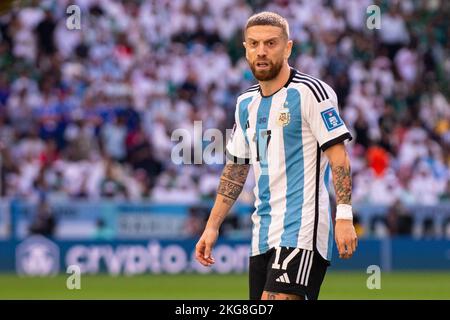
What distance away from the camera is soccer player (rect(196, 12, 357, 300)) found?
6938 mm

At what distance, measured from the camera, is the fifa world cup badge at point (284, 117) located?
709 cm

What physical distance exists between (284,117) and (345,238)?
0.88 meters

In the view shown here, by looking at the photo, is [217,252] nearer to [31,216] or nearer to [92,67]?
[31,216]

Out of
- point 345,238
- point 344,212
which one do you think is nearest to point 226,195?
point 344,212

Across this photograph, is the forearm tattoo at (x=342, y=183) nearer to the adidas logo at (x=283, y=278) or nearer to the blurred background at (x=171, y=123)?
the adidas logo at (x=283, y=278)

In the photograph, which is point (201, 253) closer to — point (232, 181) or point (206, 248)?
point (206, 248)

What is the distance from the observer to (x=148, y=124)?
23438 millimetres

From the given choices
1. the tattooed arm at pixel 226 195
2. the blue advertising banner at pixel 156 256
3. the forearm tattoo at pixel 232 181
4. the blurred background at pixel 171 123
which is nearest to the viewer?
the tattooed arm at pixel 226 195

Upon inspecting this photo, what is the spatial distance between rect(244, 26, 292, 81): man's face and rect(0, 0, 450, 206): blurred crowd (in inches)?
568

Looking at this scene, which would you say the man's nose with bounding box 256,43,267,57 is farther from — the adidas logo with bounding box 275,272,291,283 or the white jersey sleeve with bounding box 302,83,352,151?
the adidas logo with bounding box 275,272,291,283

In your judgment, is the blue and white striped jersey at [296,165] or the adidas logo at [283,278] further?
the blue and white striped jersey at [296,165]

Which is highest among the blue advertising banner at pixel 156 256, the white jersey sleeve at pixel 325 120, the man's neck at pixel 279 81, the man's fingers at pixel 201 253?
the man's neck at pixel 279 81

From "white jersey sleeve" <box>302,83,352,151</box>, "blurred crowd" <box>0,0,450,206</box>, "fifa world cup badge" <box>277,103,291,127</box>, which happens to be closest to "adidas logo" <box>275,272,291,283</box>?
"white jersey sleeve" <box>302,83,352,151</box>

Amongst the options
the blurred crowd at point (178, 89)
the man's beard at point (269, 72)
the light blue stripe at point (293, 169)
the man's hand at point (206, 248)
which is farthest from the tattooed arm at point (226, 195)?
the blurred crowd at point (178, 89)
